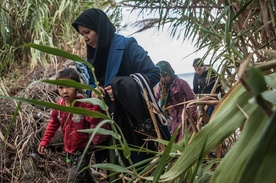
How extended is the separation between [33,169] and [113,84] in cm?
164

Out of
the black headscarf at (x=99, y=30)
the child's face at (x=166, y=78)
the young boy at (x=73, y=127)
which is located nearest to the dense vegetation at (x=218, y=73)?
the black headscarf at (x=99, y=30)

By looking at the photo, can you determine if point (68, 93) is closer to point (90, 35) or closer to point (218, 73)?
point (90, 35)

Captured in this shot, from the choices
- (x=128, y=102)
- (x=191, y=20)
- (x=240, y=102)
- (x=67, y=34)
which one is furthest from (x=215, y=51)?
(x=67, y=34)

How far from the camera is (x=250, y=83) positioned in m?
0.40

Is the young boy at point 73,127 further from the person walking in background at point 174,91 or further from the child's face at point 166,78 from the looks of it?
the child's face at point 166,78

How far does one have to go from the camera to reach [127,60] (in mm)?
2250

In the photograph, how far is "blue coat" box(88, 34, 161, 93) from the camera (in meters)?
2.19

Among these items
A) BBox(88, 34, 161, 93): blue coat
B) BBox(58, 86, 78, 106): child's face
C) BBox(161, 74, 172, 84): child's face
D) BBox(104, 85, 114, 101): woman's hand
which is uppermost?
BBox(88, 34, 161, 93): blue coat

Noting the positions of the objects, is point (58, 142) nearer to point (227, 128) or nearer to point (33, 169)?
point (33, 169)

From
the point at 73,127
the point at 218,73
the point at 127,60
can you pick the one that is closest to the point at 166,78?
the point at 73,127

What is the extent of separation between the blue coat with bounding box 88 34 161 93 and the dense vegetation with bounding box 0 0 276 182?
15cm

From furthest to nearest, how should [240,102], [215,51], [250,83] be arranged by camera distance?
[215,51] < [240,102] < [250,83]

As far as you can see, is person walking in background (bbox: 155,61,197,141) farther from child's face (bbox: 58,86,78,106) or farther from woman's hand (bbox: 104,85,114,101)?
woman's hand (bbox: 104,85,114,101)

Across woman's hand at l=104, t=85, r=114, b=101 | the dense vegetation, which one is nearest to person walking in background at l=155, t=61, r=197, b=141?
the dense vegetation
